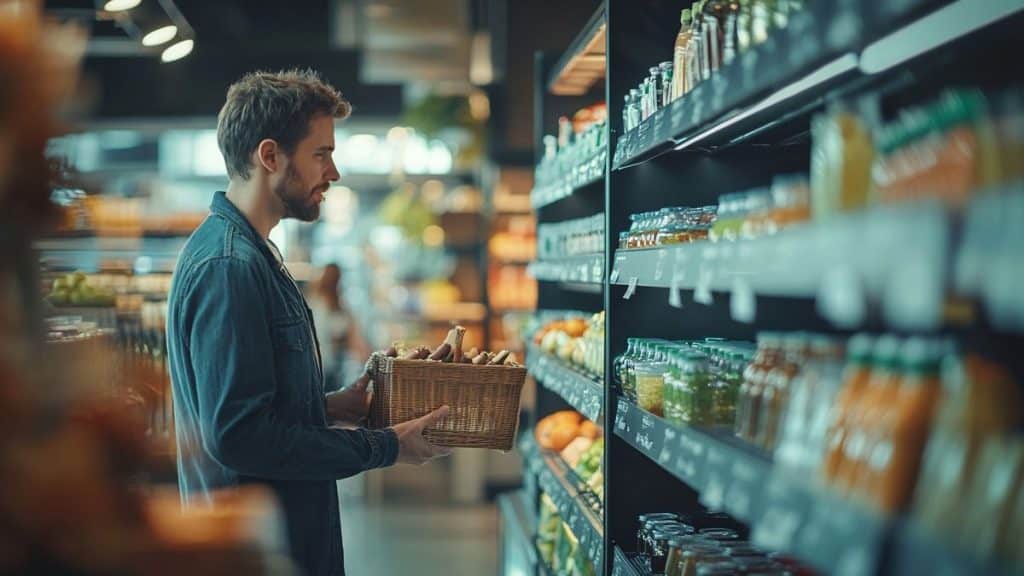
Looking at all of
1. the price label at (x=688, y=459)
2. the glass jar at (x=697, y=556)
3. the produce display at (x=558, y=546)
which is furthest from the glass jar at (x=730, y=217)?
the produce display at (x=558, y=546)

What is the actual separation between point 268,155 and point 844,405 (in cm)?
182

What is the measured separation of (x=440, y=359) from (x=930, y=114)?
189 cm

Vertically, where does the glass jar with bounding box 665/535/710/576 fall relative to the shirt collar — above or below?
below

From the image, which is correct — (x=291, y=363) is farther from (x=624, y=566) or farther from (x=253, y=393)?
(x=624, y=566)

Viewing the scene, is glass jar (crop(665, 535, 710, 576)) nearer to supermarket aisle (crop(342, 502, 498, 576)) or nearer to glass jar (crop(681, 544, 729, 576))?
glass jar (crop(681, 544, 729, 576))

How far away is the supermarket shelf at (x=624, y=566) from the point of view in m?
2.67

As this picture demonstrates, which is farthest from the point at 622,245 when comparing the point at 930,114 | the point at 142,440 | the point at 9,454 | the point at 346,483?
the point at 346,483

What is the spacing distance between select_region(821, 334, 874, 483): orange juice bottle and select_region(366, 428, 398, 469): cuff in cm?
151

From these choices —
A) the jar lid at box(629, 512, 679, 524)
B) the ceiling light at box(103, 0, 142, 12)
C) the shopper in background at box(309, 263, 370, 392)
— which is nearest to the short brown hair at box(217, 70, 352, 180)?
the jar lid at box(629, 512, 679, 524)

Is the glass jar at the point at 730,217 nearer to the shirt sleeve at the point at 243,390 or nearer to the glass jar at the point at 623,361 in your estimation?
the glass jar at the point at 623,361

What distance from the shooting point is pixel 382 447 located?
278cm

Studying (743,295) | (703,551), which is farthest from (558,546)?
(743,295)

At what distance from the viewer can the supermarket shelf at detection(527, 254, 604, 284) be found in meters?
3.19

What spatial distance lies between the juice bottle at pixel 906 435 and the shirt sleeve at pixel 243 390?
156 centimetres
